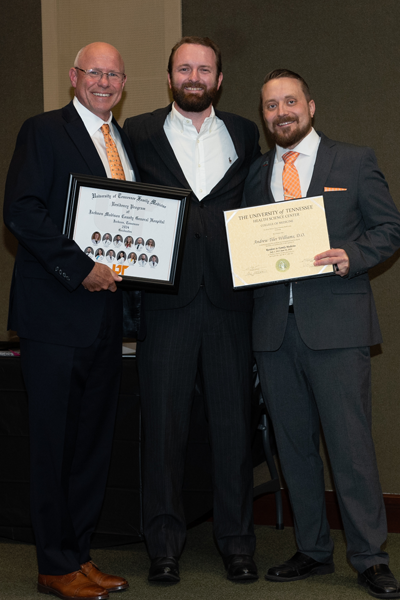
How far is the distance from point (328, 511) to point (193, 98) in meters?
2.25

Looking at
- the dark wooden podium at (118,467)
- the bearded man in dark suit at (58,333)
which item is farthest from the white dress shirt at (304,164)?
the dark wooden podium at (118,467)

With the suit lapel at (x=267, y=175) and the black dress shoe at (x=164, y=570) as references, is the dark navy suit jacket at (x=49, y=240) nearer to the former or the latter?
the suit lapel at (x=267, y=175)

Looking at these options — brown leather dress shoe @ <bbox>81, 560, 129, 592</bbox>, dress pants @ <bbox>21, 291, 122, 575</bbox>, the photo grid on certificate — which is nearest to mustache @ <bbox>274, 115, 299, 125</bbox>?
the photo grid on certificate

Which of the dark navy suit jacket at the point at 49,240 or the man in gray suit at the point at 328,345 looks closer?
the dark navy suit jacket at the point at 49,240

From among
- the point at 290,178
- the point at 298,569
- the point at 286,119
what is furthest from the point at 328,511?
the point at 286,119

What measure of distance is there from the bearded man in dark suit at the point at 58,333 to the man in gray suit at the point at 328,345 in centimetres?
69

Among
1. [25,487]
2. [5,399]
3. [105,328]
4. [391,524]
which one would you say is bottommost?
[391,524]

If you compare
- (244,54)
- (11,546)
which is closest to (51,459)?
(11,546)

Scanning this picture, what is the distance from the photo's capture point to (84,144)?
94.6 inches

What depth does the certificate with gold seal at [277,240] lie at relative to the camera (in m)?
2.39

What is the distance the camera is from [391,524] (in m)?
3.31

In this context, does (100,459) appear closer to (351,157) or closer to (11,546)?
(11,546)

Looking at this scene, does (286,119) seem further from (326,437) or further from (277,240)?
(326,437)

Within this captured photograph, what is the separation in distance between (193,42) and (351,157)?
86 cm
